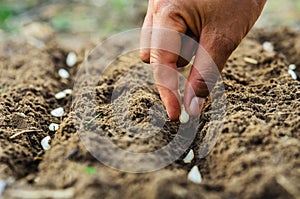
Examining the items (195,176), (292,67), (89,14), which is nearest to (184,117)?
(195,176)

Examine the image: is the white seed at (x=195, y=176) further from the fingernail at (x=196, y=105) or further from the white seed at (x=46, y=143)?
the white seed at (x=46, y=143)

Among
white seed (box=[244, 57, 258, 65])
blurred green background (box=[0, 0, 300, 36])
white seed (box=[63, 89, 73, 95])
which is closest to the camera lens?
white seed (box=[63, 89, 73, 95])

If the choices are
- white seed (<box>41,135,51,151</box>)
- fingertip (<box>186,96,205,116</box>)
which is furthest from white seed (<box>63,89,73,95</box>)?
fingertip (<box>186,96,205,116</box>)

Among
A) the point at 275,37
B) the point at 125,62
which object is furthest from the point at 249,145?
the point at 275,37

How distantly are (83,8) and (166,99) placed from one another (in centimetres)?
242

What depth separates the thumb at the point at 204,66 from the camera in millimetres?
1695

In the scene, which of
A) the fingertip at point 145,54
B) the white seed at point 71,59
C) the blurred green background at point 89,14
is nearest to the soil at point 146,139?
the fingertip at point 145,54

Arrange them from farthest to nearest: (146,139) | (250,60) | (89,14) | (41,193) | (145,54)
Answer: (89,14)
(250,60)
(145,54)
(146,139)
(41,193)

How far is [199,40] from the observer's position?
178 centimetres

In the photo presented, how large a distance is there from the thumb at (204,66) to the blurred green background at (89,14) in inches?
66.7

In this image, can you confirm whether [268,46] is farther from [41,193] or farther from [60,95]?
[41,193]

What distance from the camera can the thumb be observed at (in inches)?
66.7

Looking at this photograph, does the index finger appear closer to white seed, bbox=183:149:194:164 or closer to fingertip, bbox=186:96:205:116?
fingertip, bbox=186:96:205:116

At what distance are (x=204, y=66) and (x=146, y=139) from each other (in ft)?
1.30
